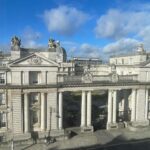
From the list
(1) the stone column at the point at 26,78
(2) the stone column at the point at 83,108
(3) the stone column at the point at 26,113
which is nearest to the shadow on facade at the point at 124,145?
(2) the stone column at the point at 83,108

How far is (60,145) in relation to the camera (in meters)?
38.1

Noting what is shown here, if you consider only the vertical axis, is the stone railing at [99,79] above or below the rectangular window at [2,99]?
above

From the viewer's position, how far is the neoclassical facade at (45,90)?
123 feet

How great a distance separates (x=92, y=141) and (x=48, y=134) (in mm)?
7294

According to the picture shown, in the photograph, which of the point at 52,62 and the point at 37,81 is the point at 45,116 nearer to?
the point at 37,81

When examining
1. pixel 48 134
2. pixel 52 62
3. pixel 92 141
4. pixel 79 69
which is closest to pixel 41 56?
pixel 52 62

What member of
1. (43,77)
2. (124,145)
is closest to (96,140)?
(124,145)

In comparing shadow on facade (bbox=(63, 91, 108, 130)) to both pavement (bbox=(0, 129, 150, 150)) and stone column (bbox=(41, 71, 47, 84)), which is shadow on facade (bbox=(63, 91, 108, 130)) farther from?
stone column (bbox=(41, 71, 47, 84))

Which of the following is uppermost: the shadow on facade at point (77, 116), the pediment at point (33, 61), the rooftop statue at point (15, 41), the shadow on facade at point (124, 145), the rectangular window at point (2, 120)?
the rooftop statue at point (15, 41)

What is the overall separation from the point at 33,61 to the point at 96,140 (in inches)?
650

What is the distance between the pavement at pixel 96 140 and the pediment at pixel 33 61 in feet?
40.8

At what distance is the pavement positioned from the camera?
37188 millimetres

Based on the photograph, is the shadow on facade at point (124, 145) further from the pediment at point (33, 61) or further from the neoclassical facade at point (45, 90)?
the pediment at point (33, 61)

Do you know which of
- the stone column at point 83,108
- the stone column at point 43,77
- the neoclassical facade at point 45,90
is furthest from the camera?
the stone column at point 83,108
